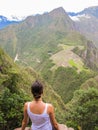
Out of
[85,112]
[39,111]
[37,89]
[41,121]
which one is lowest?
[85,112]

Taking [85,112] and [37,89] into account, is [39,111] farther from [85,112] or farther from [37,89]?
[85,112]

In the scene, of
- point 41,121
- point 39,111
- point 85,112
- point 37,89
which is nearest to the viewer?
point 37,89

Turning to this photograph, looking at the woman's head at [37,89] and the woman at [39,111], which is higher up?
the woman's head at [37,89]

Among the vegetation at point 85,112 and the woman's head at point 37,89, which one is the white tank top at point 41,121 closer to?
the woman's head at point 37,89

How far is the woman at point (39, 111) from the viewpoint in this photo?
12289 mm

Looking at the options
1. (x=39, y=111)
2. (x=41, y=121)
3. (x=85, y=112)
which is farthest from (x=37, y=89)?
(x=85, y=112)

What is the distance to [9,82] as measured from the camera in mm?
44906

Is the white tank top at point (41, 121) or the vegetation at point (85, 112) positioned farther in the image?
the vegetation at point (85, 112)

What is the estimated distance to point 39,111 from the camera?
492 inches

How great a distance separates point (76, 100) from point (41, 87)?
34780mm

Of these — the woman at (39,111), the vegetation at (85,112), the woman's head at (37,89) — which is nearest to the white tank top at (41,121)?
→ the woman at (39,111)

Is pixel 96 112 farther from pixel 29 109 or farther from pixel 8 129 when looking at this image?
pixel 29 109

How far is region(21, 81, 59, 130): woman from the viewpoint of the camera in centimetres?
1229

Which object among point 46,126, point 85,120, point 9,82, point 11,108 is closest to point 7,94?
point 11,108
